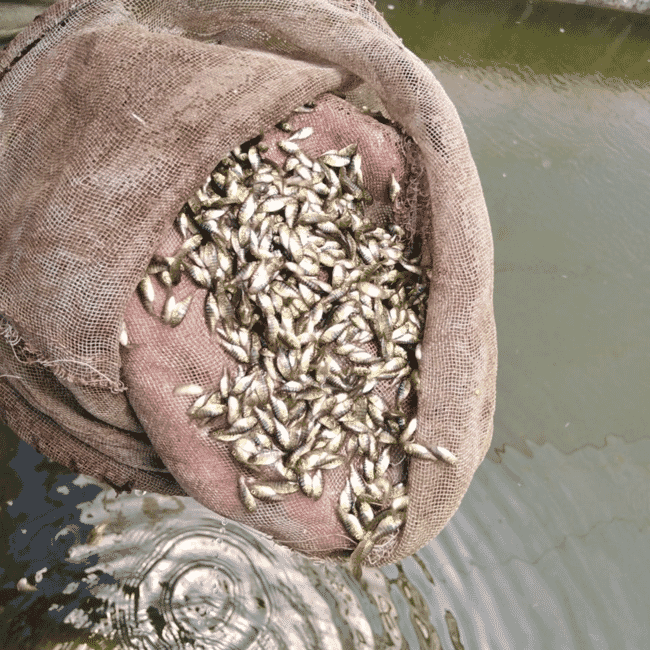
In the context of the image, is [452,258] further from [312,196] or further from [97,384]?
[97,384]

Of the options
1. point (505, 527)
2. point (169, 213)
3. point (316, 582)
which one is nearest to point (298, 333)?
point (169, 213)

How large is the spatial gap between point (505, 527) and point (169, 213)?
239 cm

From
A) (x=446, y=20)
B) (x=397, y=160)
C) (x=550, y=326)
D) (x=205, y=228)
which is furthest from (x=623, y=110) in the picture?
(x=205, y=228)

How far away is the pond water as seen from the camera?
255cm

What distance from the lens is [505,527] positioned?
9.86 feet

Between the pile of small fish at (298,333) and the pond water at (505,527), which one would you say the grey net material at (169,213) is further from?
the pond water at (505,527)

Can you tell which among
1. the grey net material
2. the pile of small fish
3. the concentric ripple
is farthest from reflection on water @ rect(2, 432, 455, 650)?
the pile of small fish

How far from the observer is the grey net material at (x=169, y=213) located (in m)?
1.76

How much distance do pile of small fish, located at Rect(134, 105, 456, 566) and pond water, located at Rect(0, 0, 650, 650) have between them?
905 millimetres

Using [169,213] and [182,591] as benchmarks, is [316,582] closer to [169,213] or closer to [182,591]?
[182,591]

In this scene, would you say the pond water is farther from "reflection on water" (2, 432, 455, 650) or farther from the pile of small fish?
the pile of small fish

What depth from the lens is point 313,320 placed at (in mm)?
2053

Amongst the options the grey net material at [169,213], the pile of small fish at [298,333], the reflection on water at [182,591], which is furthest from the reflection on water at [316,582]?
the pile of small fish at [298,333]

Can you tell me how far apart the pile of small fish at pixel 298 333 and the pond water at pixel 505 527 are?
905 mm
